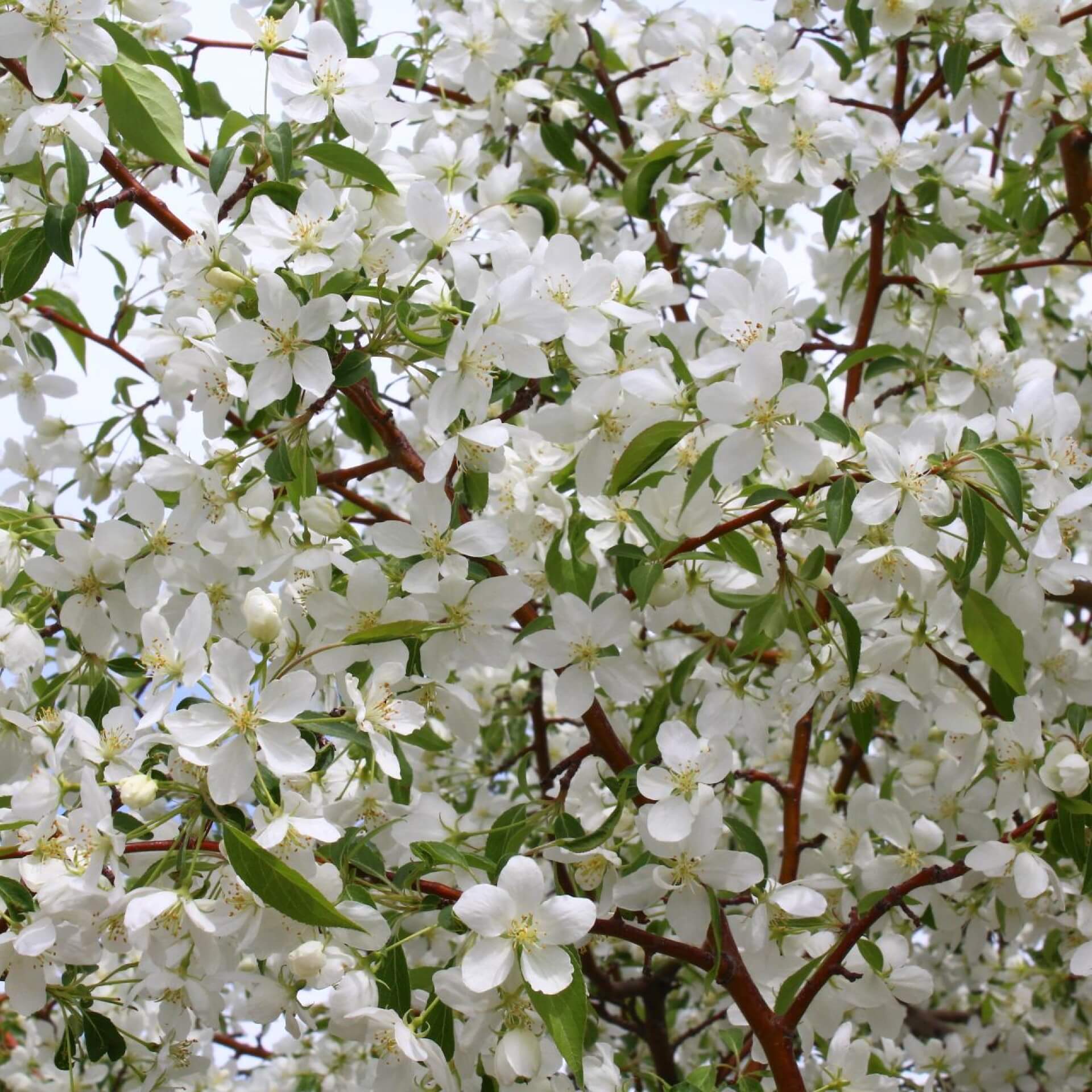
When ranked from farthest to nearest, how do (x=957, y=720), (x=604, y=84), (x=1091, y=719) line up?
1. (x=604, y=84)
2. (x=1091, y=719)
3. (x=957, y=720)

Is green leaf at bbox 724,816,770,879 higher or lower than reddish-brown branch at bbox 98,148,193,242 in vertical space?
lower

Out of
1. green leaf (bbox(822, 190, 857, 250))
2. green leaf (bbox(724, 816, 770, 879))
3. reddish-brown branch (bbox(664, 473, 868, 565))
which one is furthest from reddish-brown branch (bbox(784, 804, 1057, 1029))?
green leaf (bbox(822, 190, 857, 250))

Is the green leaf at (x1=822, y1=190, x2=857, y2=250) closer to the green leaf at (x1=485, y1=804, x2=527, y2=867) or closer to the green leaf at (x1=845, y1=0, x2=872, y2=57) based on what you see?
the green leaf at (x1=845, y1=0, x2=872, y2=57)

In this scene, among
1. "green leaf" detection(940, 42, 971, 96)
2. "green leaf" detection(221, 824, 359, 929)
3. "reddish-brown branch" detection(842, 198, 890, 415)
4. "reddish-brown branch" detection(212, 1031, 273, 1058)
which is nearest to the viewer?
"green leaf" detection(221, 824, 359, 929)

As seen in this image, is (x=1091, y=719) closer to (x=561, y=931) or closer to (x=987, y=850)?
(x=987, y=850)

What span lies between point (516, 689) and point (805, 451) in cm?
185

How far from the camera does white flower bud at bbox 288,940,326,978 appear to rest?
1182mm

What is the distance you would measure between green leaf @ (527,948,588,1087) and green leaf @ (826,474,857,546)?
52 centimetres

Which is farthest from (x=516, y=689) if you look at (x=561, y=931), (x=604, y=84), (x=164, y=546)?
(x=561, y=931)

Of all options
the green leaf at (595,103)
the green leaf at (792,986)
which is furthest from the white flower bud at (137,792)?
the green leaf at (595,103)

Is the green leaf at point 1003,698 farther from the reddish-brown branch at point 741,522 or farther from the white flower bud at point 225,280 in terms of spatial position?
the white flower bud at point 225,280

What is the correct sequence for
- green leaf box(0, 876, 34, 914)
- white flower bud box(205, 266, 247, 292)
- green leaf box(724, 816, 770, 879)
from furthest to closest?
green leaf box(724, 816, 770, 879)
white flower bud box(205, 266, 247, 292)
green leaf box(0, 876, 34, 914)

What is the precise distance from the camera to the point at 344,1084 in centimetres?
274

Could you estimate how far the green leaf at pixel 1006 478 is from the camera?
1.22 meters
